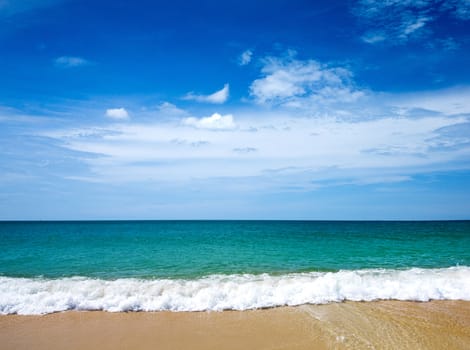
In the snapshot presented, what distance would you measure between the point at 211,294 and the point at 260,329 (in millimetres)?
2503

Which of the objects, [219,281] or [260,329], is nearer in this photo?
[260,329]

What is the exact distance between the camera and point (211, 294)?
32.3 ft

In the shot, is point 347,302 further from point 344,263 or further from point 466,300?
point 344,263

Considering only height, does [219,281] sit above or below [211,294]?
below

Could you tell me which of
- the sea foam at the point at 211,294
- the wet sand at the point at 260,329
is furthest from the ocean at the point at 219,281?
the wet sand at the point at 260,329

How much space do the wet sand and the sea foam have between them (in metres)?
0.39

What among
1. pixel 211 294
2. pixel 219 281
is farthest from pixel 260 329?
pixel 219 281

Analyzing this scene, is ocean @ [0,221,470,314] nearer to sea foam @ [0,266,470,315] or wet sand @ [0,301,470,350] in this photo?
sea foam @ [0,266,470,315]

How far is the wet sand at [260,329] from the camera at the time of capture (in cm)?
696

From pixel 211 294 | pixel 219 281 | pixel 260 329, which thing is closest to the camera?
pixel 260 329

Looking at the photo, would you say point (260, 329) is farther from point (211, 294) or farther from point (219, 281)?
point (219, 281)

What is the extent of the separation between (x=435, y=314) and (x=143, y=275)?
36.0ft

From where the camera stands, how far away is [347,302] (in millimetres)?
9727

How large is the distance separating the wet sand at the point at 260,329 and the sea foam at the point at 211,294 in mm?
392
